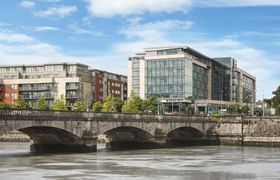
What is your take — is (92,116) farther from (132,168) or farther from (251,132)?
(251,132)

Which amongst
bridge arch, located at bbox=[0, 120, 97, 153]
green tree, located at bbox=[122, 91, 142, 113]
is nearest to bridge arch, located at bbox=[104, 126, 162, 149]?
bridge arch, located at bbox=[0, 120, 97, 153]

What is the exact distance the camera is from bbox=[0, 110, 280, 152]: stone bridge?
68.1 m

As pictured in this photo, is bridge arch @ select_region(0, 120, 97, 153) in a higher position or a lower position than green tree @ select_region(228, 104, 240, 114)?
lower

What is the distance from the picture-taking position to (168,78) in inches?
6511

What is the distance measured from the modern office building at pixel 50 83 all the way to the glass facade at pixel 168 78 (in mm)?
24941

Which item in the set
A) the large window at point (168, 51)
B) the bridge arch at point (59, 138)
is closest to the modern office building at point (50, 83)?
the large window at point (168, 51)

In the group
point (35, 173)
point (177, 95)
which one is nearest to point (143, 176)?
point (35, 173)

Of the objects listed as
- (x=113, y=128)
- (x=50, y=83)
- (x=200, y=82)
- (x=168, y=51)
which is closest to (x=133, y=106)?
(x=168, y=51)

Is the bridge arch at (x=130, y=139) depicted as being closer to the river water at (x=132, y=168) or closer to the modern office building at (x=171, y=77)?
the river water at (x=132, y=168)

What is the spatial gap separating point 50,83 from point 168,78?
43979mm

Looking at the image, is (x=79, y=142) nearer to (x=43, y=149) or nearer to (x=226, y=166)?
(x=43, y=149)

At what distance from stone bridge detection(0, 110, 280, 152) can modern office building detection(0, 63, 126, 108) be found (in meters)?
78.3

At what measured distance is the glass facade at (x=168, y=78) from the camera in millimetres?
162875

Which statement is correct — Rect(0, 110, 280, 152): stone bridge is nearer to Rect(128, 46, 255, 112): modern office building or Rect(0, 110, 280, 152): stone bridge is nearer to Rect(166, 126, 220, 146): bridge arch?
Rect(166, 126, 220, 146): bridge arch
